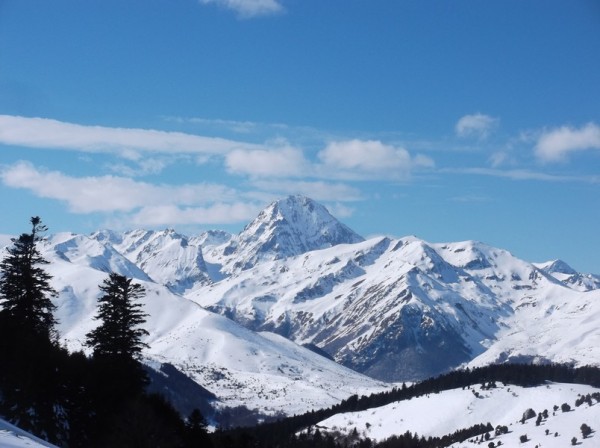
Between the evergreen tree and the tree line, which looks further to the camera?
the evergreen tree

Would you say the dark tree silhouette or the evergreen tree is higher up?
the evergreen tree

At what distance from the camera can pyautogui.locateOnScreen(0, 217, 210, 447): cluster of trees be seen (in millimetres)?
52938

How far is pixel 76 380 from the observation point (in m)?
57.2

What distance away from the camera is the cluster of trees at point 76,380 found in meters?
52.9

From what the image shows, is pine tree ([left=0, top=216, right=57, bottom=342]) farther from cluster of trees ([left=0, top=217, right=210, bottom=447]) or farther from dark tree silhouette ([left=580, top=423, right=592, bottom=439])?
dark tree silhouette ([left=580, top=423, right=592, bottom=439])

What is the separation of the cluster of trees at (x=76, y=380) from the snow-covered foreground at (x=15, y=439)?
60.5 ft

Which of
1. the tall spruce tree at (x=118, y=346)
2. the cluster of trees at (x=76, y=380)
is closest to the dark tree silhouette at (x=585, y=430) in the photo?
the cluster of trees at (x=76, y=380)

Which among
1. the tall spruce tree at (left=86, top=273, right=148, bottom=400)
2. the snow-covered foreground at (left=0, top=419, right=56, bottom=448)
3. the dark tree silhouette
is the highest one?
the tall spruce tree at (left=86, top=273, right=148, bottom=400)

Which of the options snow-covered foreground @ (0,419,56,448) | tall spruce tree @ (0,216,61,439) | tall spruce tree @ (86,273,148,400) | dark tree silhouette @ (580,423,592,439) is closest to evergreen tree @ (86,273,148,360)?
tall spruce tree @ (86,273,148,400)

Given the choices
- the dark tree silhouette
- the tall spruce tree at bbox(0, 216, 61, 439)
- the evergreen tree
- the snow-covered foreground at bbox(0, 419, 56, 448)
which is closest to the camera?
the snow-covered foreground at bbox(0, 419, 56, 448)

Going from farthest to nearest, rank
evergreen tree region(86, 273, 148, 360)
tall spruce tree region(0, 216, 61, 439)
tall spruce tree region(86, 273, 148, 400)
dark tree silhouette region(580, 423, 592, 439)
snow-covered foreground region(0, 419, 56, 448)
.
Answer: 1. dark tree silhouette region(580, 423, 592, 439)
2. evergreen tree region(86, 273, 148, 360)
3. tall spruce tree region(86, 273, 148, 400)
4. tall spruce tree region(0, 216, 61, 439)
5. snow-covered foreground region(0, 419, 56, 448)

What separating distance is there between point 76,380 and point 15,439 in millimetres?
26318

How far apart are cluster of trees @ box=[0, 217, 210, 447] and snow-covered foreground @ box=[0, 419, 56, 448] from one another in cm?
1843

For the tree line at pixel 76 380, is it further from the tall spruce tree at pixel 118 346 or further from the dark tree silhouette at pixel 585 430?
the dark tree silhouette at pixel 585 430
